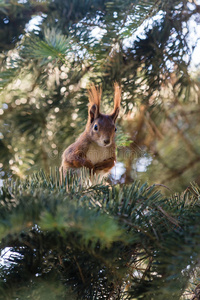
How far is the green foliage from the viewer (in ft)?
1.05

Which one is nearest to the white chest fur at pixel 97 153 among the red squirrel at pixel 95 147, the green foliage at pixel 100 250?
the red squirrel at pixel 95 147

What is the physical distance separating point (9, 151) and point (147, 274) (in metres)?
0.55

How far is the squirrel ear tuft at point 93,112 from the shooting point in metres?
0.77

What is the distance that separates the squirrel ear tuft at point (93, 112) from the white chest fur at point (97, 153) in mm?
66

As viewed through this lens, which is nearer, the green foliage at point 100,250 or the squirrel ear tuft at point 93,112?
the green foliage at point 100,250

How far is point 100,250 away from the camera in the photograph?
13.1 inches

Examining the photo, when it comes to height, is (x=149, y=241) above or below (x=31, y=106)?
below

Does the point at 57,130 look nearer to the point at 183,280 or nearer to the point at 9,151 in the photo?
the point at 9,151

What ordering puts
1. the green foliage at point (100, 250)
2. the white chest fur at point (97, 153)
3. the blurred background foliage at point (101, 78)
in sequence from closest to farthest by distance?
the green foliage at point (100, 250)
the blurred background foliage at point (101, 78)
the white chest fur at point (97, 153)

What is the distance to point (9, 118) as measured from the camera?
0.78 m

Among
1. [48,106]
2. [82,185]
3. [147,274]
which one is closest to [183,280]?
[147,274]

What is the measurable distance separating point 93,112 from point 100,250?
19.6 inches

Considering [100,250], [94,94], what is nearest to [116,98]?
[94,94]

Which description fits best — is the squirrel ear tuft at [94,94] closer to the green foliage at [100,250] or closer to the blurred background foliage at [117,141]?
the blurred background foliage at [117,141]
